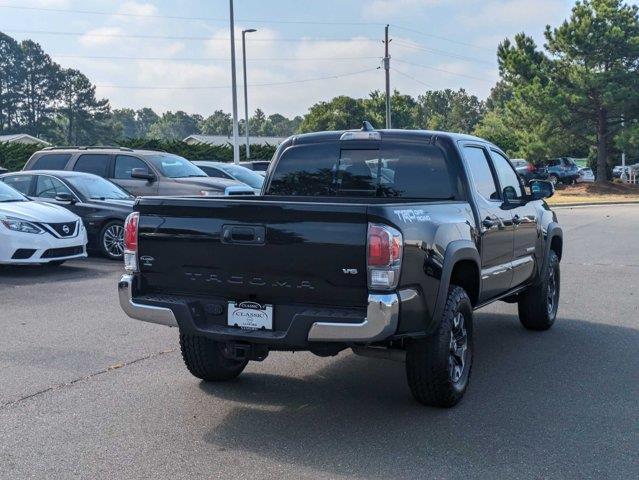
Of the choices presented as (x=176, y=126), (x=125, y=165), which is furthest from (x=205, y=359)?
(x=176, y=126)

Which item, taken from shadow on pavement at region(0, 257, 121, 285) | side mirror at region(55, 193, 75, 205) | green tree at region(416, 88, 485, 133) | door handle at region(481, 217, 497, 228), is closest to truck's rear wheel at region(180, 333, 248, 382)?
door handle at region(481, 217, 497, 228)

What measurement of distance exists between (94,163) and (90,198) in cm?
261

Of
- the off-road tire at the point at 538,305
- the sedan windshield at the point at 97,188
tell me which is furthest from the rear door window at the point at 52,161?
the off-road tire at the point at 538,305

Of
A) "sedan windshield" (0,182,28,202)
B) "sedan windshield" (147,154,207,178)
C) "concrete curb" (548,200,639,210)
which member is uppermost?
"sedan windshield" (147,154,207,178)

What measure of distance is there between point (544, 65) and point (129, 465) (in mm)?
39002

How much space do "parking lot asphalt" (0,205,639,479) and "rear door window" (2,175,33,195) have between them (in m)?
5.97

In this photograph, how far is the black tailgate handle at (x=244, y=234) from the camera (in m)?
4.73

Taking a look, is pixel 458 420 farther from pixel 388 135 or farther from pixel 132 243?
pixel 132 243

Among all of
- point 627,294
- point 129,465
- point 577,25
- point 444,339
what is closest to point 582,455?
point 444,339

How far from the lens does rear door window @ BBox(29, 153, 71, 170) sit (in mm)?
15828

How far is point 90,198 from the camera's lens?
1339cm

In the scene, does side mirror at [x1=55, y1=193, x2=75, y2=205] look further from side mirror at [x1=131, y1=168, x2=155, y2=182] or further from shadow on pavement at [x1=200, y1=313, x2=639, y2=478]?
shadow on pavement at [x1=200, y1=313, x2=639, y2=478]

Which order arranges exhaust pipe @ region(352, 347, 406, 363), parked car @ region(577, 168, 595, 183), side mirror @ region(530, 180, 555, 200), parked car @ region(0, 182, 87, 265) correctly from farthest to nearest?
parked car @ region(577, 168, 595, 183) < parked car @ region(0, 182, 87, 265) < side mirror @ region(530, 180, 555, 200) < exhaust pipe @ region(352, 347, 406, 363)

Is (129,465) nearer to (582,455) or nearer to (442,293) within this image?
(442,293)
